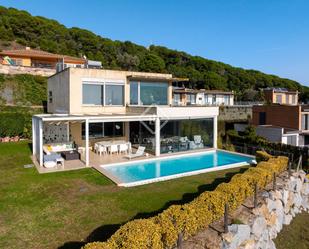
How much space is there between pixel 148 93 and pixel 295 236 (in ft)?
49.4

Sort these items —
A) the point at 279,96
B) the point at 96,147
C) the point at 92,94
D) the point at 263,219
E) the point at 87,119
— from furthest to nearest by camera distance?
the point at 279,96 < the point at 92,94 < the point at 96,147 < the point at 87,119 < the point at 263,219

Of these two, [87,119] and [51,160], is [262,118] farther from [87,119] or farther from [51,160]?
[51,160]

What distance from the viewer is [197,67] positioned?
81.5 m

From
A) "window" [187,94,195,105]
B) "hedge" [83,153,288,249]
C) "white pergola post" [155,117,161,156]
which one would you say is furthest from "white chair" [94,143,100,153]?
"window" [187,94,195,105]

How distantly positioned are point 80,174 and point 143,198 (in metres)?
4.76

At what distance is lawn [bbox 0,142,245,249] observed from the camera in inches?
304

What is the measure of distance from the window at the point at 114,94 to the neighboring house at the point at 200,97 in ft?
84.8

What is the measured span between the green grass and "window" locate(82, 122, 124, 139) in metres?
14.1

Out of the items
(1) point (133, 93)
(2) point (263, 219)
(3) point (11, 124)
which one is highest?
(1) point (133, 93)

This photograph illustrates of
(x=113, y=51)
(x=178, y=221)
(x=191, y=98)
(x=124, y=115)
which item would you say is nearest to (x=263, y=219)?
(x=178, y=221)

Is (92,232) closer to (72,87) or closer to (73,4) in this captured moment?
(72,87)

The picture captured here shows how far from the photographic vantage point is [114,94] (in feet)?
70.2

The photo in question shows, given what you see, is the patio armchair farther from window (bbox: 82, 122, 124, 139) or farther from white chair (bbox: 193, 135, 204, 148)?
white chair (bbox: 193, 135, 204, 148)

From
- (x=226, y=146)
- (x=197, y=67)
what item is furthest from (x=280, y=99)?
(x=226, y=146)
